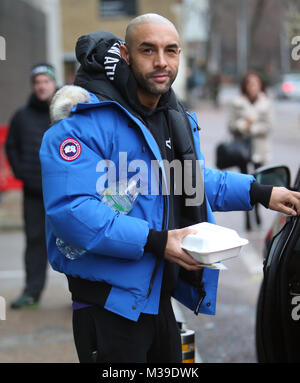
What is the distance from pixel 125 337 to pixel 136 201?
51cm

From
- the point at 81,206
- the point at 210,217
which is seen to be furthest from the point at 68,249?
the point at 210,217

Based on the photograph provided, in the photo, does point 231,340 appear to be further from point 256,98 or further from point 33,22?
point 33,22

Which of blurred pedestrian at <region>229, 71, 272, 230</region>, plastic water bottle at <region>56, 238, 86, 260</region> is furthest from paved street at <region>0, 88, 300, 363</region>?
plastic water bottle at <region>56, 238, 86, 260</region>

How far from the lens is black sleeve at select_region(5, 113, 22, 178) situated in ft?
18.9

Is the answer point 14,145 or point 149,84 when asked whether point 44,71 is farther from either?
point 149,84

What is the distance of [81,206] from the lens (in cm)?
230

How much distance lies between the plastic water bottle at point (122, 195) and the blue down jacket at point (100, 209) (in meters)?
0.03

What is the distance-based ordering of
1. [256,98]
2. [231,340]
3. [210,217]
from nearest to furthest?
[210,217] → [231,340] → [256,98]

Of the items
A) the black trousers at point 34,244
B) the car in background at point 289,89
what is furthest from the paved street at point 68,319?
the car in background at point 289,89

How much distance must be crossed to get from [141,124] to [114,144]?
121 mm

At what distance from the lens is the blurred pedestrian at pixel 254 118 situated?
352 inches

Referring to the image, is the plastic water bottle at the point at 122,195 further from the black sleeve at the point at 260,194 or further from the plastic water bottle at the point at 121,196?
the black sleeve at the point at 260,194

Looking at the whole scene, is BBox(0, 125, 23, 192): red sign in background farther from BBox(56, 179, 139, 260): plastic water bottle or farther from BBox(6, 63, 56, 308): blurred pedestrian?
BBox(56, 179, 139, 260): plastic water bottle

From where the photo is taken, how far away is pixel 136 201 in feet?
8.09
